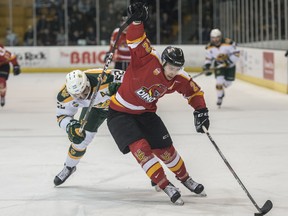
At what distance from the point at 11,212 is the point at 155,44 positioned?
17.1 m

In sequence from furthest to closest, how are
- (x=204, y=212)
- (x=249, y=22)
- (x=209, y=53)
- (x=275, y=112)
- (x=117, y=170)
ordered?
(x=249, y=22) < (x=209, y=53) < (x=275, y=112) < (x=117, y=170) < (x=204, y=212)

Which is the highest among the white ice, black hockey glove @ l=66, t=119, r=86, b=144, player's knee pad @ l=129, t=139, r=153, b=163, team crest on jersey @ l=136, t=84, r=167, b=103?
team crest on jersey @ l=136, t=84, r=167, b=103

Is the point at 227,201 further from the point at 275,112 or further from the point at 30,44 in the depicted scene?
the point at 30,44

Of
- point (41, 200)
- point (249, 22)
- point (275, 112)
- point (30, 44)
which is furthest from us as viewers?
point (30, 44)

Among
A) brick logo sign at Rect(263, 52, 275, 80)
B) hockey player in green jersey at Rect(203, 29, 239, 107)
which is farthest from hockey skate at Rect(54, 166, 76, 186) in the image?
brick logo sign at Rect(263, 52, 275, 80)

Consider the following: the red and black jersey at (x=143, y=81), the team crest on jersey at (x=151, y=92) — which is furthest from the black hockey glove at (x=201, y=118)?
the team crest on jersey at (x=151, y=92)

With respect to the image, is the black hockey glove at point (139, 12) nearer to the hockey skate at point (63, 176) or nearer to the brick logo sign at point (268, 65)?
the hockey skate at point (63, 176)

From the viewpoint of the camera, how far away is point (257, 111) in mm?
10656

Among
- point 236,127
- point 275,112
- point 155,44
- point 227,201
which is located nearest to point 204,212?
point 227,201

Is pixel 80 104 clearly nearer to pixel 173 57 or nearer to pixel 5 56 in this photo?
pixel 173 57

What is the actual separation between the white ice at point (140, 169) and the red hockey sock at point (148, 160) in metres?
0.19

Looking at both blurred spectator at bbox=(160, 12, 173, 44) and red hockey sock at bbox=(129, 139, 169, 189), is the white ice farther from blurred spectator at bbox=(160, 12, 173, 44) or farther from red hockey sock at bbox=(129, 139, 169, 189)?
blurred spectator at bbox=(160, 12, 173, 44)

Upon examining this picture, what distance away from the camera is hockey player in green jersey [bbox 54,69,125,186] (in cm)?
500

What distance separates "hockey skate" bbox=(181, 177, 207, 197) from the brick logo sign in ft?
29.8
